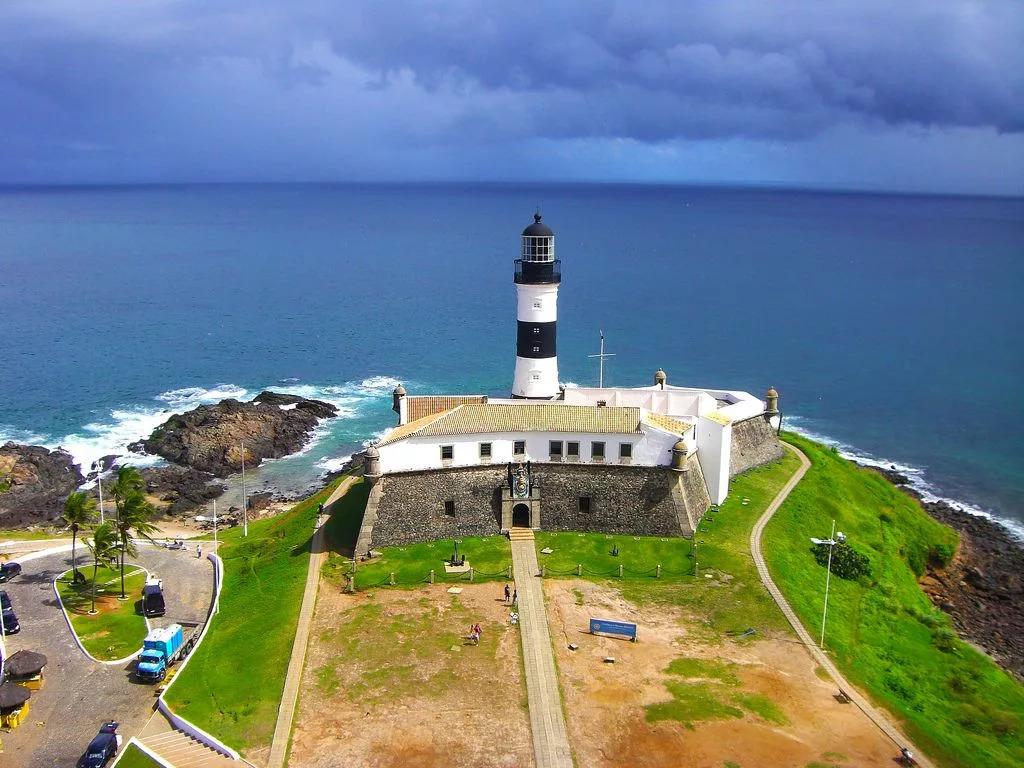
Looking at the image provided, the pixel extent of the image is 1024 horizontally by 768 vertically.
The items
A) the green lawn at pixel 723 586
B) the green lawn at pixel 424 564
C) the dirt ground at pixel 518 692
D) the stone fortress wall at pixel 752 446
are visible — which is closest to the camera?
the dirt ground at pixel 518 692

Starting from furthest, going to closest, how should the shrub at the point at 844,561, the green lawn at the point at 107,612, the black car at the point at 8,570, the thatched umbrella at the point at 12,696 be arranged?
the shrub at the point at 844,561 < the black car at the point at 8,570 < the green lawn at the point at 107,612 < the thatched umbrella at the point at 12,696

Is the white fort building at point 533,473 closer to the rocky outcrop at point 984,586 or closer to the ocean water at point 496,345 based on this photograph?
the rocky outcrop at point 984,586

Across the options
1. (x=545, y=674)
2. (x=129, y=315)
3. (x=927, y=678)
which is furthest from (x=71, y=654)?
(x=129, y=315)

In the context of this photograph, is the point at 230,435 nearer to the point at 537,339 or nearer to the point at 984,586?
the point at 537,339

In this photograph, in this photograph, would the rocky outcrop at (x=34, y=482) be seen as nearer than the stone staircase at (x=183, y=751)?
No

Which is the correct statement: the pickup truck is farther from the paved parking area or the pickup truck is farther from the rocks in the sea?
the rocks in the sea

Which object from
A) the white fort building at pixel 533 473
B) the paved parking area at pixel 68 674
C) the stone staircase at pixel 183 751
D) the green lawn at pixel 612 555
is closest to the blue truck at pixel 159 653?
the paved parking area at pixel 68 674

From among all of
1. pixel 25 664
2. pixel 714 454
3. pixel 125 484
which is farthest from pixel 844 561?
pixel 25 664

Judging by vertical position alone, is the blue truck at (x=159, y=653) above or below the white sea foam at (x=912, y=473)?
above
